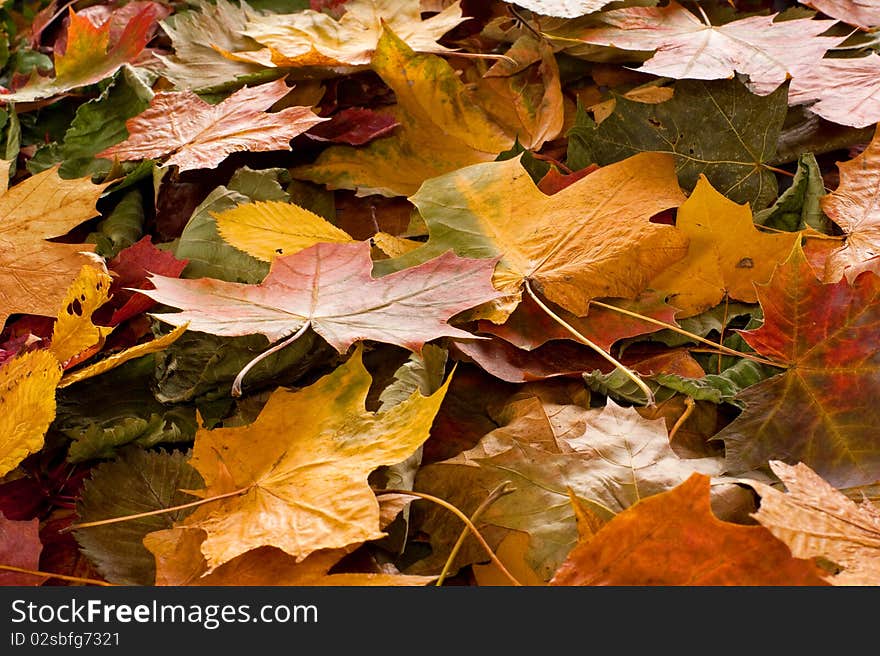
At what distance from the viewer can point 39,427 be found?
63cm

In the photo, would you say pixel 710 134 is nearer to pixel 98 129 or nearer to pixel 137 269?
pixel 137 269

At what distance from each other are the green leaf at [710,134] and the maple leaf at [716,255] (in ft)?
0.28

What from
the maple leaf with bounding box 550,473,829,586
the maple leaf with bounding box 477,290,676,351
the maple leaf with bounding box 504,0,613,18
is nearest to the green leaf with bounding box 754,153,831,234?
the maple leaf with bounding box 477,290,676,351

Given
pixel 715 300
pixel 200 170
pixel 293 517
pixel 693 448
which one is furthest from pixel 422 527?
pixel 200 170

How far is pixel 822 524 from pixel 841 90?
502 mm

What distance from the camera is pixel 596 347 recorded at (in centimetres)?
72

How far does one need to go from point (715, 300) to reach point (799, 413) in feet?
0.51

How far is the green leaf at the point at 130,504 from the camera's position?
0.65 metres

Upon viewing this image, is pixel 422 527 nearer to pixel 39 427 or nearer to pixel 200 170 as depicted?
pixel 39 427

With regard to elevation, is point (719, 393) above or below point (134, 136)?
below

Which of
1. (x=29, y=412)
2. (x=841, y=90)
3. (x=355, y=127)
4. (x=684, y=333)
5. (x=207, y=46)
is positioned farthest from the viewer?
(x=207, y=46)

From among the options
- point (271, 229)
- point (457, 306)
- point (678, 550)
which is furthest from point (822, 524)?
point (271, 229)
